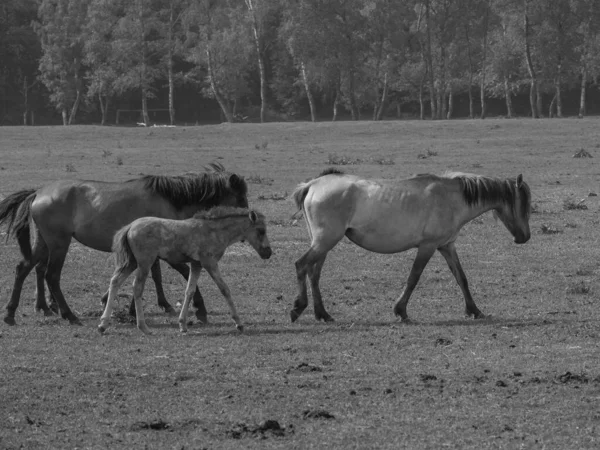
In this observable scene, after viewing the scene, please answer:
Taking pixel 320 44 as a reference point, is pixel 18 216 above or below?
below

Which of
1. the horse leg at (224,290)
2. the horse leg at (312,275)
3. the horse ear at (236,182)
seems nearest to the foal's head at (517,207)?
the horse leg at (312,275)

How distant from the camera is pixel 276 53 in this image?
3501 inches

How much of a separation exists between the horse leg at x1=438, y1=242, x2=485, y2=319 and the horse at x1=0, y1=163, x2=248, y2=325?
2563 millimetres

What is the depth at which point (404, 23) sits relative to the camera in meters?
82.1

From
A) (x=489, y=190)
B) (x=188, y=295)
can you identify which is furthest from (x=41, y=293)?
(x=489, y=190)

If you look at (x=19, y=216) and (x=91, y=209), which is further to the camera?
(x=19, y=216)

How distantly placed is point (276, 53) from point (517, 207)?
248 ft

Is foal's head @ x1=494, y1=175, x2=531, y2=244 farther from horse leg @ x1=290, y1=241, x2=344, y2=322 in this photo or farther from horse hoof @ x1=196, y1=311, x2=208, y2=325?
horse hoof @ x1=196, y1=311, x2=208, y2=325

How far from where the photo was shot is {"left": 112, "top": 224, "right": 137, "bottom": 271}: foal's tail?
12.8 metres

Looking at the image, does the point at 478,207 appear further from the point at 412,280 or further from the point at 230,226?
the point at 230,226

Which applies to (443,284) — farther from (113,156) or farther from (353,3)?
(353,3)

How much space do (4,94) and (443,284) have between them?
78342mm

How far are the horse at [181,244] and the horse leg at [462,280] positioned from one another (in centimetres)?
244

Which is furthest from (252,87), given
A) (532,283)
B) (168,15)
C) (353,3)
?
(532,283)
